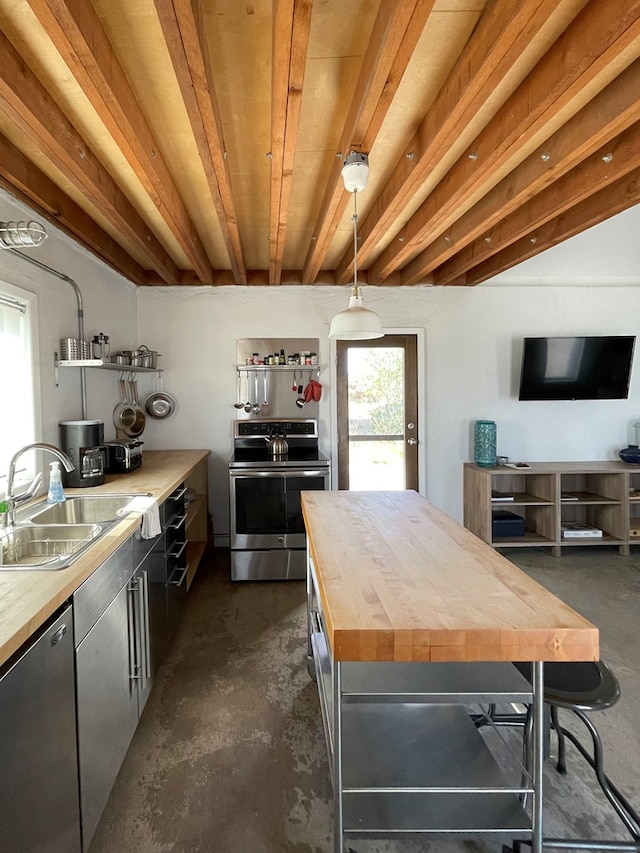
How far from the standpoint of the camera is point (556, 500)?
4.07 metres

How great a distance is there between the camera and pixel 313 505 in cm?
236

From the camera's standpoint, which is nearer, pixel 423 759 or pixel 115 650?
pixel 423 759

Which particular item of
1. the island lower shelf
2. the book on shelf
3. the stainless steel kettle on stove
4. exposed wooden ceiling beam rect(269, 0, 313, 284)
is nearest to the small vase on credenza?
the book on shelf

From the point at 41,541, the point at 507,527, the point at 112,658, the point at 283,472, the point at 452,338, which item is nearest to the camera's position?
the point at 112,658

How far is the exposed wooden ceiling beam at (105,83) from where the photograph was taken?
1.27 meters

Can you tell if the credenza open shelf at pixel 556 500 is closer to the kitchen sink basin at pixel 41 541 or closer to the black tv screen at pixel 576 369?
the black tv screen at pixel 576 369

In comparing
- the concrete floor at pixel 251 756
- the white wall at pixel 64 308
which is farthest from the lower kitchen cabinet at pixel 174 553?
the white wall at pixel 64 308

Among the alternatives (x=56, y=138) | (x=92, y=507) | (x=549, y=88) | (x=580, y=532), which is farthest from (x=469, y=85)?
(x=580, y=532)

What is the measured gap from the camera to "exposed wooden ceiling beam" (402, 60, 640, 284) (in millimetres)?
1757

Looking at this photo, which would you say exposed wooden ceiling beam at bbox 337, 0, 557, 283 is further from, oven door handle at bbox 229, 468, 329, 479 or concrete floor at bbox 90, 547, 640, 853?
concrete floor at bbox 90, 547, 640, 853

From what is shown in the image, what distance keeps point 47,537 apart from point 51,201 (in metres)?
1.65

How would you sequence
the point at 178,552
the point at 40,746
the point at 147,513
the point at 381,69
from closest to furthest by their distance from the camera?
the point at 40,746, the point at 381,69, the point at 147,513, the point at 178,552

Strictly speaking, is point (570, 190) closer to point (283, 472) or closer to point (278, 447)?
point (283, 472)

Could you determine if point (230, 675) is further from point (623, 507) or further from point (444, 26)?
point (623, 507)
